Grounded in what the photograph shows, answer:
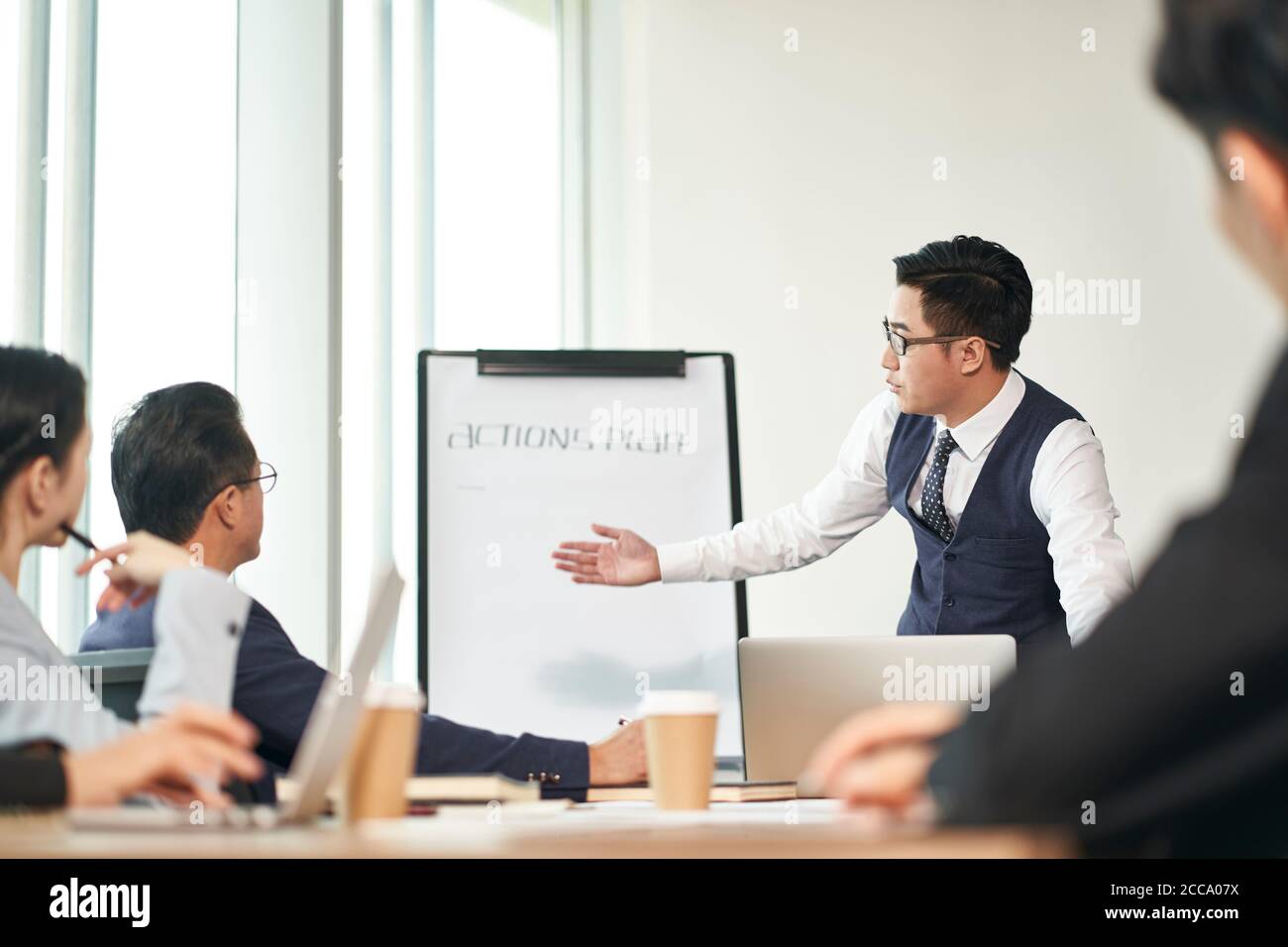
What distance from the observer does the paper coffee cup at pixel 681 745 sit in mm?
1379

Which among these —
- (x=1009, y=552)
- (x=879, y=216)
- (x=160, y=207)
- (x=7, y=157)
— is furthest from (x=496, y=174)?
(x=1009, y=552)

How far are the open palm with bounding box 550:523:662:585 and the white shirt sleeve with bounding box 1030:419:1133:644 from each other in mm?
823

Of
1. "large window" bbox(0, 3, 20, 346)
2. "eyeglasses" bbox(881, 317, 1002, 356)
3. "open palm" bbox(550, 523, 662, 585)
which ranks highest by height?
"large window" bbox(0, 3, 20, 346)

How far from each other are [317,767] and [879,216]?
3.79m

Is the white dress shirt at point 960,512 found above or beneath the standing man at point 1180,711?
above

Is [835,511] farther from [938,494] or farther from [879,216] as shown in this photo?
[879,216]

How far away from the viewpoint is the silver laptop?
1927 mm

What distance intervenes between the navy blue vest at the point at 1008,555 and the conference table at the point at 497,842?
2.04 meters

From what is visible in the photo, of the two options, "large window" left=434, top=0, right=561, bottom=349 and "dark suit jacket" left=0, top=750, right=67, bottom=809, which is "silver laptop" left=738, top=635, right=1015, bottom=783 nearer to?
"dark suit jacket" left=0, top=750, right=67, bottom=809

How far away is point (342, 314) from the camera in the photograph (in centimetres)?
351

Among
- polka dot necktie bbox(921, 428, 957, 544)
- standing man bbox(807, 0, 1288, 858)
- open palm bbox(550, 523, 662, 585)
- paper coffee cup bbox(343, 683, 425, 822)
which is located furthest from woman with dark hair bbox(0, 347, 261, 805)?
polka dot necktie bbox(921, 428, 957, 544)

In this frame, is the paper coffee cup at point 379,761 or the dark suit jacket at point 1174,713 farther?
the paper coffee cup at point 379,761

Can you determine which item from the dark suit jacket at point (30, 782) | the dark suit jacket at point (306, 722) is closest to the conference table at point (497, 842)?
the dark suit jacket at point (30, 782)

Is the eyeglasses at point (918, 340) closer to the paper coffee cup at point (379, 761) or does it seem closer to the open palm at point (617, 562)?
the open palm at point (617, 562)
